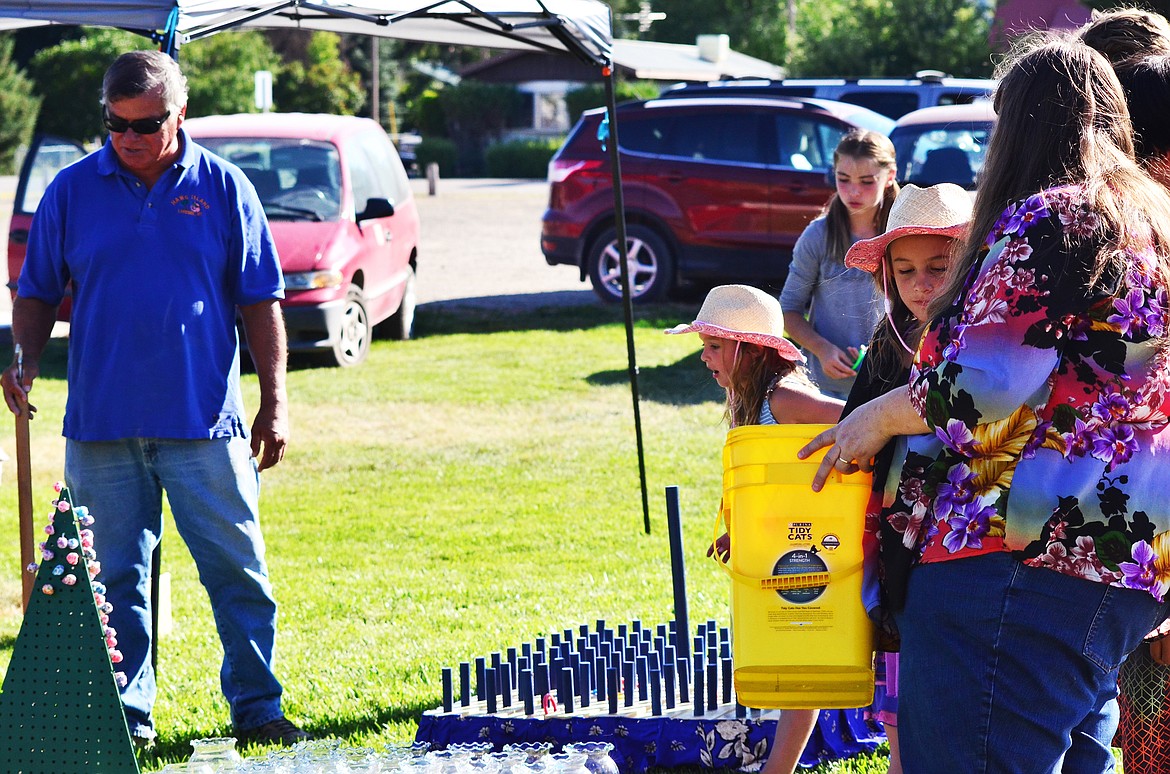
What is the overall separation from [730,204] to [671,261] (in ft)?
2.83

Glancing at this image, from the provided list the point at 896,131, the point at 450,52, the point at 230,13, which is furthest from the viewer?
the point at 450,52

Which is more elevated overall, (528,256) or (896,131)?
(896,131)

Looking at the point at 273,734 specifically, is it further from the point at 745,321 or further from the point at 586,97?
the point at 586,97

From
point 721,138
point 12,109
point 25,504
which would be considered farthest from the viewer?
point 12,109

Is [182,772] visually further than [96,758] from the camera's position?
Yes

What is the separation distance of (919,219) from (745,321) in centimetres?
56

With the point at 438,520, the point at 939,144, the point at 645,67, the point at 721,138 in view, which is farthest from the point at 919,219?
the point at 645,67

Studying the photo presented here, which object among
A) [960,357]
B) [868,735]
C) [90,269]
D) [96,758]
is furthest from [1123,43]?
[90,269]

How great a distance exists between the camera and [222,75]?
4169 centimetres

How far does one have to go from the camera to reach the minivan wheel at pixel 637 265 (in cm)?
1339

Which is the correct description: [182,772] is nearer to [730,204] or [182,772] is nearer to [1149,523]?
[1149,523]

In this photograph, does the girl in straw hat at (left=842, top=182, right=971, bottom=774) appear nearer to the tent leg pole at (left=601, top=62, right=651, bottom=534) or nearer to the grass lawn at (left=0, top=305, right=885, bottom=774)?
the grass lawn at (left=0, top=305, right=885, bottom=774)

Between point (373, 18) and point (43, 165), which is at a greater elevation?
point (373, 18)

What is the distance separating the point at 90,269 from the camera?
3.96 meters
